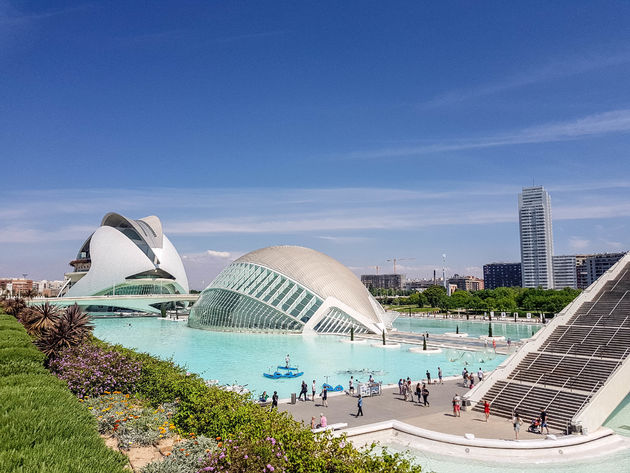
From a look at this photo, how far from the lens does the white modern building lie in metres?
92.5

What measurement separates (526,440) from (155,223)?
319ft

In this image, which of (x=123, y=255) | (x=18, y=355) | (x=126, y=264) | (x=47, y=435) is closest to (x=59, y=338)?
(x=18, y=355)

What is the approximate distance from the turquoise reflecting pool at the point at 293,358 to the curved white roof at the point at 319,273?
17.3 ft

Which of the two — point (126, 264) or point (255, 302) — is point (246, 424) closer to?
point (255, 302)

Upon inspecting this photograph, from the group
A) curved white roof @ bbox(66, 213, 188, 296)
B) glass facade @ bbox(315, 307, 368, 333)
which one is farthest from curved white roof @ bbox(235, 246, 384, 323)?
curved white roof @ bbox(66, 213, 188, 296)

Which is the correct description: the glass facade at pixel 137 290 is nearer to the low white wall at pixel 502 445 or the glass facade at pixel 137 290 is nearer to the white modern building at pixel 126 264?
the white modern building at pixel 126 264

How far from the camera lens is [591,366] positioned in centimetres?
2067

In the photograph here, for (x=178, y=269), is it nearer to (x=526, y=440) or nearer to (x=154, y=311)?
(x=154, y=311)

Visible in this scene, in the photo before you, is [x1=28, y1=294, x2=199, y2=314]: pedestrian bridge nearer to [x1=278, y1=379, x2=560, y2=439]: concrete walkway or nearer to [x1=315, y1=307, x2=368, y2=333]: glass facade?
[x1=315, y1=307, x2=368, y2=333]: glass facade

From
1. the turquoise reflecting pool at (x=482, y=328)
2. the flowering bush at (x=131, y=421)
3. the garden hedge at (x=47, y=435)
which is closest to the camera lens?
the garden hedge at (x=47, y=435)

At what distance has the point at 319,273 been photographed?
1998 inches

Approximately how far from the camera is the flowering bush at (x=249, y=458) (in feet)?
28.8

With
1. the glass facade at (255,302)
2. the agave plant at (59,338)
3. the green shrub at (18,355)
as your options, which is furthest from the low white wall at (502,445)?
the glass facade at (255,302)

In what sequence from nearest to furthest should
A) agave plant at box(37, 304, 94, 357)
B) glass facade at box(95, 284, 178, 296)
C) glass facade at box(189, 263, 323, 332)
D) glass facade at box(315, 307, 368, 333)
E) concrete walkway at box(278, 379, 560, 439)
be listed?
concrete walkway at box(278, 379, 560, 439) < agave plant at box(37, 304, 94, 357) < glass facade at box(315, 307, 368, 333) < glass facade at box(189, 263, 323, 332) < glass facade at box(95, 284, 178, 296)
